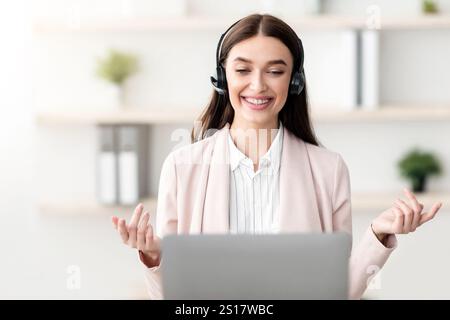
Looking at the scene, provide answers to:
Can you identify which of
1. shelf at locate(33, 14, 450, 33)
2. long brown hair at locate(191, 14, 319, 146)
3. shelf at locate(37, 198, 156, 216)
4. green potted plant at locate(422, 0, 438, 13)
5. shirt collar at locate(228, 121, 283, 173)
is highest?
green potted plant at locate(422, 0, 438, 13)

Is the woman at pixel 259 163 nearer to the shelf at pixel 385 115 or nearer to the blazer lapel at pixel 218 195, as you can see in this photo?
the blazer lapel at pixel 218 195

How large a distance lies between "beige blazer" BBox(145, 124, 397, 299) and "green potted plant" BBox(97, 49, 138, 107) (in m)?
1.33

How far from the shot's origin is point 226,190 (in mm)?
1048

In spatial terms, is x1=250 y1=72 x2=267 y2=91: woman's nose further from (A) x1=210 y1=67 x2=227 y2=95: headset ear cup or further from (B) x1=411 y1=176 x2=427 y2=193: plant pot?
(B) x1=411 y1=176 x2=427 y2=193: plant pot

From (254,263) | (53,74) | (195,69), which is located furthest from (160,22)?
(254,263)

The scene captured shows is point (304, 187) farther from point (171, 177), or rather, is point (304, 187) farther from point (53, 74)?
point (53, 74)

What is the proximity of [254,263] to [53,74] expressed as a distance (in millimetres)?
1883

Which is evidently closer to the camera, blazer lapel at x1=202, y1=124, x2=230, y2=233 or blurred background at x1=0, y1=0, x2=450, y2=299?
blazer lapel at x1=202, y1=124, x2=230, y2=233

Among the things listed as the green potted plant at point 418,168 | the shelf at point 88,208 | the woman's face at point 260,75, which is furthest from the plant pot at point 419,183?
the woman's face at point 260,75

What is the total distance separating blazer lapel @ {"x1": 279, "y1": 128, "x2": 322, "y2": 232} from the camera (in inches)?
40.2

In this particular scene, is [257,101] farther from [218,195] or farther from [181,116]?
[181,116]

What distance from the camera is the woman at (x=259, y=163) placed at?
3.34 ft

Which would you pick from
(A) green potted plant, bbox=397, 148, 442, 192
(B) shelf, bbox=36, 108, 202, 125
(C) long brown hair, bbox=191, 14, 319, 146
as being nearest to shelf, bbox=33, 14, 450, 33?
(B) shelf, bbox=36, 108, 202, 125

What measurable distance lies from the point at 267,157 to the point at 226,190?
0.08 metres
